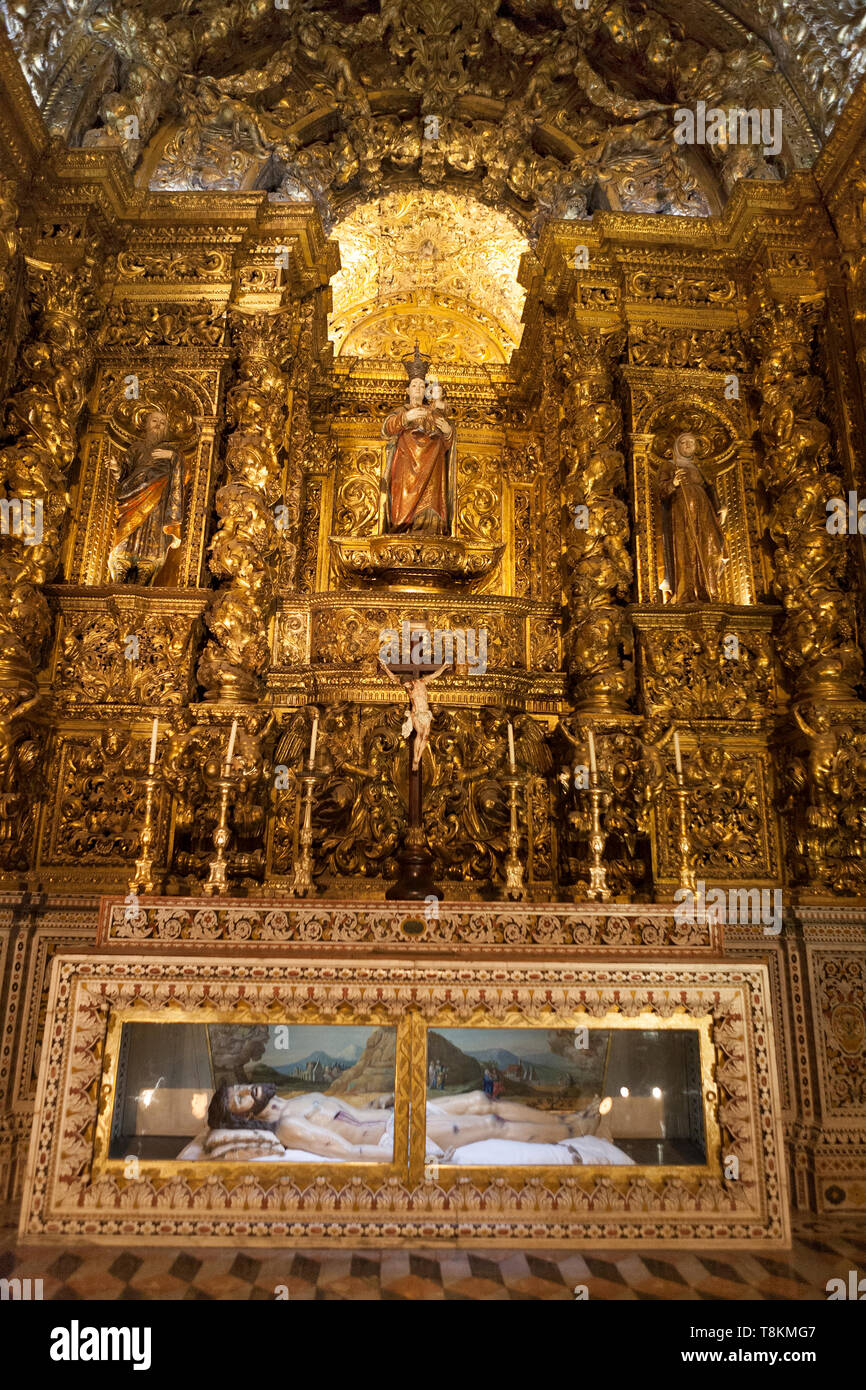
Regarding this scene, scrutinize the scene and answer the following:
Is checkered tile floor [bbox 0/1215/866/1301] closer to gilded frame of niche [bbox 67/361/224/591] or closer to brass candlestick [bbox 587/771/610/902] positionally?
brass candlestick [bbox 587/771/610/902]

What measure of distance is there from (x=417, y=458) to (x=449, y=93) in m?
4.10

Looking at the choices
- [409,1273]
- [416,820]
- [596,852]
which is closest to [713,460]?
[596,852]

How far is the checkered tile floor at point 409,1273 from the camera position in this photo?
3.63 meters

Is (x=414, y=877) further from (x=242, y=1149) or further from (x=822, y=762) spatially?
(x=822, y=762)

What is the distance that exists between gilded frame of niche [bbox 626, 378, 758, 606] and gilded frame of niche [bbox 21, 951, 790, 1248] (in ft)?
13.6

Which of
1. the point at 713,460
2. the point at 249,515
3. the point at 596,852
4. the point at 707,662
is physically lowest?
the point at 596,852

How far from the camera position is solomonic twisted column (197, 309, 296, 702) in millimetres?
6934

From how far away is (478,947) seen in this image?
4.62 metres

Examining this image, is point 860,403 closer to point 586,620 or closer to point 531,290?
point 586,620

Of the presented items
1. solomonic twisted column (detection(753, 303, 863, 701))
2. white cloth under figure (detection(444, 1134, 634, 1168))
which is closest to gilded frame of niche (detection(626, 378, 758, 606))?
solomonic twisted column (detection(753, 303, 863, 701))

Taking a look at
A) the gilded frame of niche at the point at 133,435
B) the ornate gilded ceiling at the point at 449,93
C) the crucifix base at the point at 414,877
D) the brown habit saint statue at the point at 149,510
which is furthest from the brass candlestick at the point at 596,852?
the ornate gilded ceiling at the point at 449,93

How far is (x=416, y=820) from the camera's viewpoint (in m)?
5.57

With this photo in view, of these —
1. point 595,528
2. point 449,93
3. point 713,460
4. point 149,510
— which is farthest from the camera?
point 449,93

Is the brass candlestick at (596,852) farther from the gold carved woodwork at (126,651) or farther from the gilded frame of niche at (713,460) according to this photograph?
the gold carved woodwork at (126,651)
